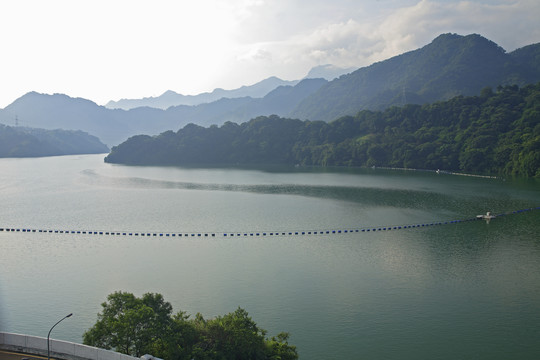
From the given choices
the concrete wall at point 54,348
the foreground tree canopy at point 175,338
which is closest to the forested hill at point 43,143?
the concrete wall at point 54,348

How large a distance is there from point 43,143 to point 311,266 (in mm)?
151702

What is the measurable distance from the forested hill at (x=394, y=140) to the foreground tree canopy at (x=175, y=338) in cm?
6099

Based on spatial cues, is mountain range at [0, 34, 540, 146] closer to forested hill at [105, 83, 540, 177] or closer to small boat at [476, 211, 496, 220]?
forested hill at [105, 83, 540, 177]

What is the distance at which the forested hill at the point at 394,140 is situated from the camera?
2746 inches

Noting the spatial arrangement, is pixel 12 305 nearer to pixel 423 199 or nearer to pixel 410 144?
pixel 423 199

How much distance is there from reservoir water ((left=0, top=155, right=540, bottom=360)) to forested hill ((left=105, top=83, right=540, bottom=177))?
24006mm

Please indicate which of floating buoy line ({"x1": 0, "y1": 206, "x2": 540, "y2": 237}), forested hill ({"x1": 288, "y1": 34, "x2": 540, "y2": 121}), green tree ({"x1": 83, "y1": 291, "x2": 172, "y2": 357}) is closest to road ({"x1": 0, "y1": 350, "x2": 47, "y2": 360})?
green tree ({"x1": 83, "y1": 291, "x2": 172, "y2": 357})

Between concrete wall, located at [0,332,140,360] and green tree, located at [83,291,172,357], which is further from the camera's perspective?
green tree, located at [83,291,172,357]

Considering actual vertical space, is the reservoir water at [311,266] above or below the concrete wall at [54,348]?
below

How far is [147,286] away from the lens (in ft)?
70.6

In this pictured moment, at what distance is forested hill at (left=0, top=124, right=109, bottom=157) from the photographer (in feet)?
453

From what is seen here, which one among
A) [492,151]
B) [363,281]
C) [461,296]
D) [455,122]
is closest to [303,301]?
[363,281]

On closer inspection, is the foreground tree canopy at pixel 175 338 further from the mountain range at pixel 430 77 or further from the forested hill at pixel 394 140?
the mountain range at pixel 430 77

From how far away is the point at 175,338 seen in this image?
12.1m
